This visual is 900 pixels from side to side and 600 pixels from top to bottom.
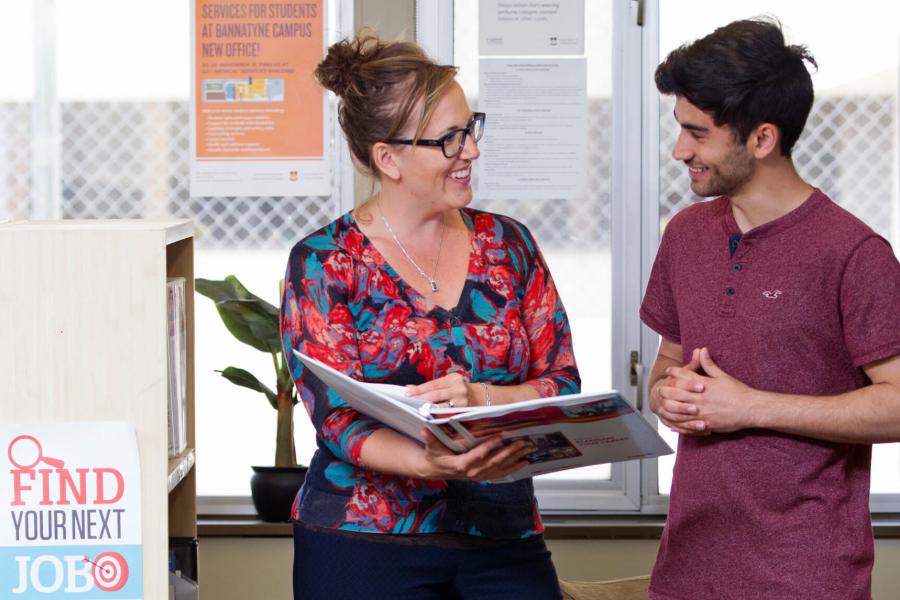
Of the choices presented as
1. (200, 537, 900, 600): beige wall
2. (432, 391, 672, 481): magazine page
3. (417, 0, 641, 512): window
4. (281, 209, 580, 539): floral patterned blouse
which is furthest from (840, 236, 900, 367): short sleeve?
(200, 537, 900, 600): beige wall

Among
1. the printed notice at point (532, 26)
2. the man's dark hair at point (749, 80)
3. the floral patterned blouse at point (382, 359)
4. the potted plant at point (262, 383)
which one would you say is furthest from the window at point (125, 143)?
the man's dark hair at point (749, 80)

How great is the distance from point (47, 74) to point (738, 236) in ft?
7.21

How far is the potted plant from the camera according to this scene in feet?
9.59

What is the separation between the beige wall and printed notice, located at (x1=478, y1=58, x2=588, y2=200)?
1.03 m

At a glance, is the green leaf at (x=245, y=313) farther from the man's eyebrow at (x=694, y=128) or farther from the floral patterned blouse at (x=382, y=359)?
the man's eyebrow at (x=694, y=128)

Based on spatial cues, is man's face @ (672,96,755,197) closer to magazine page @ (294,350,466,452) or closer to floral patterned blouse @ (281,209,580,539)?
floral patterned blouse @ (281,209,580,539)

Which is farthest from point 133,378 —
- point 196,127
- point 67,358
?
point 196,127

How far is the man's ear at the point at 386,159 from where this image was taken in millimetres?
1782

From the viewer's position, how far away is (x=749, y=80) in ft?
5.52

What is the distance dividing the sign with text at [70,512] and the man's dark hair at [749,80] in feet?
3.23

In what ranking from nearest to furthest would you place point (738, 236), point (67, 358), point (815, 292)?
1. point (67, 358)
2. point (815, 292)
3. point (738, 236)

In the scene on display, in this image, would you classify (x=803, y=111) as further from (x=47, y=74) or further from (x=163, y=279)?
(x=47, y=74)

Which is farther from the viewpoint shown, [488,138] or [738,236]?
[488,138]

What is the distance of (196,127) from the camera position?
10.2 ft
